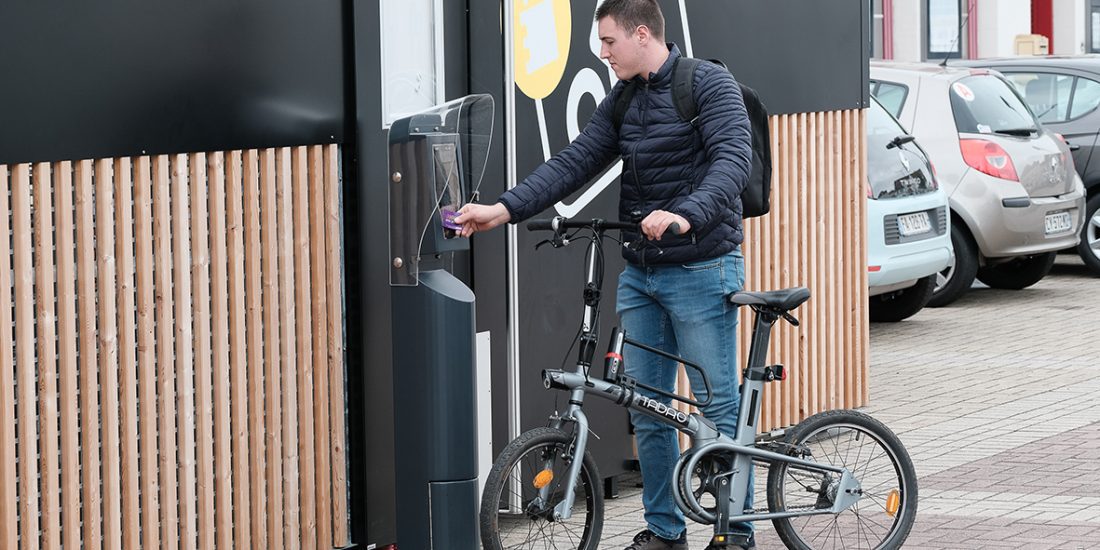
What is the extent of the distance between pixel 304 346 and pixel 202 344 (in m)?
0.45

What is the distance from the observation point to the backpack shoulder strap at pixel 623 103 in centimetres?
565

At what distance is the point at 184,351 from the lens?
16.8ft

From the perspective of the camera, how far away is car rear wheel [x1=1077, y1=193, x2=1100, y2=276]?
14.5 meters

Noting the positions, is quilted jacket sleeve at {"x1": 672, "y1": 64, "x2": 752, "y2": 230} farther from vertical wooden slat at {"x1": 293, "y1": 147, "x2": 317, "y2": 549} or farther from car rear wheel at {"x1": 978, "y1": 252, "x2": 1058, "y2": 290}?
car rear wheel at {"x1": 978, "y1": 252, "x2": 1058, "y2": 290}

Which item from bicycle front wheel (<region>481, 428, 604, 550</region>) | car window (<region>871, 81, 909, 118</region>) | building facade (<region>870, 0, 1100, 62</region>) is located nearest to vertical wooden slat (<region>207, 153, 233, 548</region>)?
bicycle front wheel (<region>481, 428, 604, 550</region>)

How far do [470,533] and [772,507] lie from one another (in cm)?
116

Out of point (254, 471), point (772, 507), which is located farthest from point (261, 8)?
point (772, 507)

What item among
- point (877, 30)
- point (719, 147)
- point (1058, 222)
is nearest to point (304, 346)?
point (719, 147)

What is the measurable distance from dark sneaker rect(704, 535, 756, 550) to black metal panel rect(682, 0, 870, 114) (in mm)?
2162

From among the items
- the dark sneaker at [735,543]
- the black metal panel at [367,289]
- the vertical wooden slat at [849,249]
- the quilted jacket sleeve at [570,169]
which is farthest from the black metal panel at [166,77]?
the vertical wooden slat at [849,249]

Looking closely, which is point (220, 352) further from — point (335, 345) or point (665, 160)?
point (665, 160)

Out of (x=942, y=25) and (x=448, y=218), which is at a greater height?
(x=942, y=25)

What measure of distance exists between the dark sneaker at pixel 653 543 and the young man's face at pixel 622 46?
1491 millimetres

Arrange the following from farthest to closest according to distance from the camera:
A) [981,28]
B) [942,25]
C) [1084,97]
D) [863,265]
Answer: [981,28] → [942,25] → [1084,97] → [863,265]
